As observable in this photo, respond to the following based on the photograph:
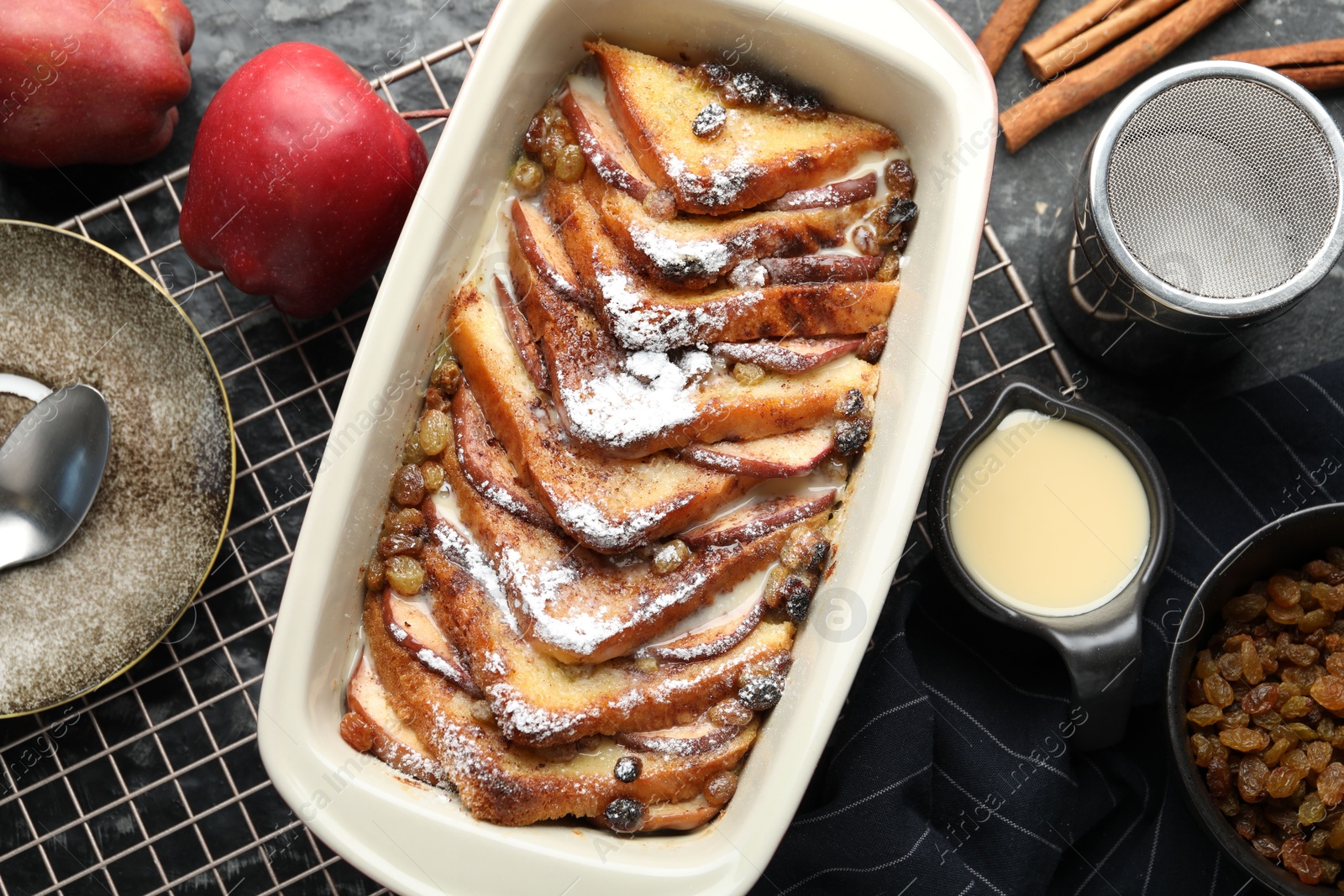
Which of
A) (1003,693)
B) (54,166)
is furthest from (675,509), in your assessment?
(54,166)

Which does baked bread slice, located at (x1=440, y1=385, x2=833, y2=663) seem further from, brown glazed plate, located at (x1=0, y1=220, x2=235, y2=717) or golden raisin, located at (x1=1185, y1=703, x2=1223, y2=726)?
golden raisin, located at (x1=1185, y1=703, x2=1223, y2=726)

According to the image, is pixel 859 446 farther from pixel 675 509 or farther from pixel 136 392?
pixel 136 392

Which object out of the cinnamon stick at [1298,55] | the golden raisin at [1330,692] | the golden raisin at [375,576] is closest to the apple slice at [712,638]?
the golden raisin at [375,576]

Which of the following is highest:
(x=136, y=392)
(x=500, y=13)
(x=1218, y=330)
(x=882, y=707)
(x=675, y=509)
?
(x=500, y=13)

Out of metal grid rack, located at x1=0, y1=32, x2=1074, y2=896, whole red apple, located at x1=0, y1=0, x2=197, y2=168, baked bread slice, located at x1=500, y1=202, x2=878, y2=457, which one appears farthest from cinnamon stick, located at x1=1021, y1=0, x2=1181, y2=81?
whole red apple, located at x1=0, y1=0, x2=197, y2=168

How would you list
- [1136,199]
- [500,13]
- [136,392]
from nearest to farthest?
[500,13] < [1136,199] < [136,392]

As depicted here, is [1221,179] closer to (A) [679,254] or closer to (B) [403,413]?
(A) [679,254]
